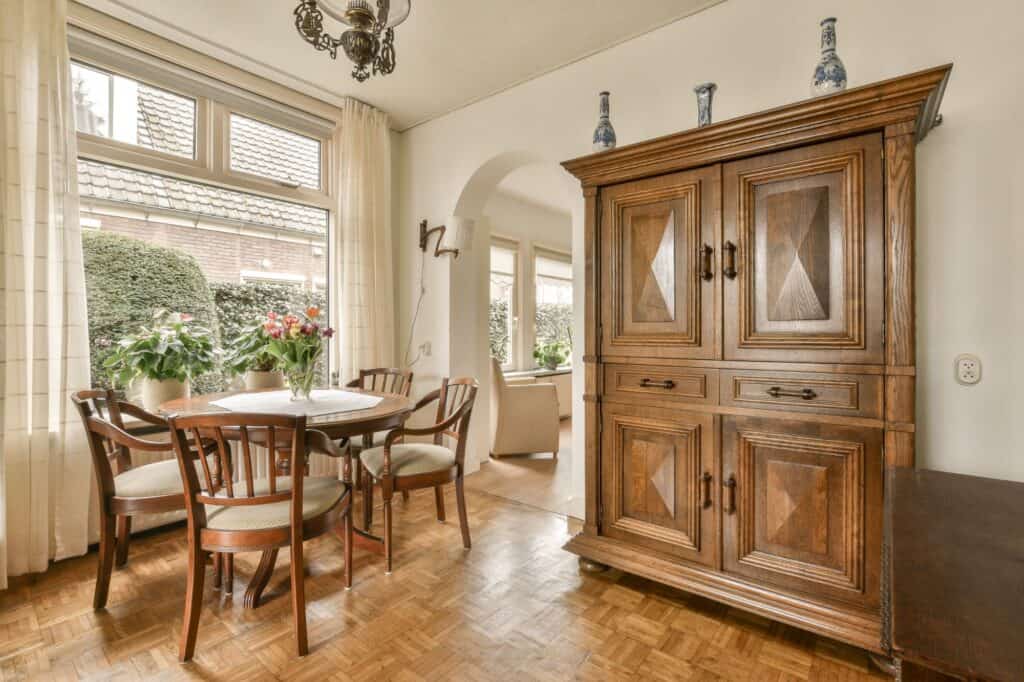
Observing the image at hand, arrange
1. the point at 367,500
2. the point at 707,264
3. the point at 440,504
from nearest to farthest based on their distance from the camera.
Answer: the point at 707,264 < the point at 367,500 < the point at 440,504

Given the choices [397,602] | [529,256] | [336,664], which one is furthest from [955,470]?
[529,256]

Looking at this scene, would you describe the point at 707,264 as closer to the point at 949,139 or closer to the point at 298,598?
the point at 949,139

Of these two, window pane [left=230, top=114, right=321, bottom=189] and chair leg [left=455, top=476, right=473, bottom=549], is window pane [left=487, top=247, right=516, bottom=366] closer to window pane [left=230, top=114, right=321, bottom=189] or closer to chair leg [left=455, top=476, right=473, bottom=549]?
window pane [left=230, top=114, right=321, bottom=189]

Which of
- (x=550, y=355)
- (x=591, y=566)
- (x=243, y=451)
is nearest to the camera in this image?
(x=243, y=451)

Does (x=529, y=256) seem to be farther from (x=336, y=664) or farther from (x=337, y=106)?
(x=336, y=664)

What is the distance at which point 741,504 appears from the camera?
182cm

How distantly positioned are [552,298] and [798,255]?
5067 millimetres

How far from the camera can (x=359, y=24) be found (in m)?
1.98

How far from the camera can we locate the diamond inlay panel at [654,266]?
199cm

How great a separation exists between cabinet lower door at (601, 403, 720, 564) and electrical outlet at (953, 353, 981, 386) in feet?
3.22

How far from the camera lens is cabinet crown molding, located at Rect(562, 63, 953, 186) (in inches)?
58.7

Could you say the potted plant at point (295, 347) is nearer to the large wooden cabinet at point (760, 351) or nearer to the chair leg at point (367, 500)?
the chair leg at point (367, 500)

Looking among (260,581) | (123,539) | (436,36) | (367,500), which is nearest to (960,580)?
(260,581)

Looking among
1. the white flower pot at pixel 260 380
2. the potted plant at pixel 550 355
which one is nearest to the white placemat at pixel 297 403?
the white flower pot at pixel 260 380
